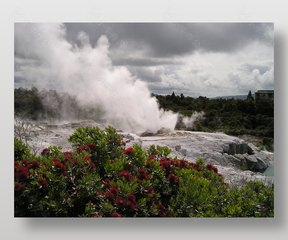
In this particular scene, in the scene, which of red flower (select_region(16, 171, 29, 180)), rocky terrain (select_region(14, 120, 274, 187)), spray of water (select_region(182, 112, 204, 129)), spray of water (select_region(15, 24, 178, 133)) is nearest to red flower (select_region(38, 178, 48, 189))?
red flower (select_region(16, 171, 29, 180))

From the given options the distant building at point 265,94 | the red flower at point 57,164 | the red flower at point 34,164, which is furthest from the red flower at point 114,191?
the distant building at point 265,94

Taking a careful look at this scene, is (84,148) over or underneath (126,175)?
over

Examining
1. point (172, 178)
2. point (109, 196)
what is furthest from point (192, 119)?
point (109, 196)

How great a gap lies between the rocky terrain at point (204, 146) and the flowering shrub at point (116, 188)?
1.20m

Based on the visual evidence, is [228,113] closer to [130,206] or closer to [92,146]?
[92,146]

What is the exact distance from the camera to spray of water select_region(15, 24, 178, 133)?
4.14 meters

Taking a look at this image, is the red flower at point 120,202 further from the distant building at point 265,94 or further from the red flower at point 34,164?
the distant building at point 265,94

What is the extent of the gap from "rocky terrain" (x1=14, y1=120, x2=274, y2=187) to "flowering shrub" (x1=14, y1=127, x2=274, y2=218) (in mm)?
1201

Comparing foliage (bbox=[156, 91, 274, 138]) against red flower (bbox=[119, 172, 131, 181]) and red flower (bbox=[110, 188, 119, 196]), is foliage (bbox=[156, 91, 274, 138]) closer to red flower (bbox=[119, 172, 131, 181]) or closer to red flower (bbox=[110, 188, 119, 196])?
red flower (bbox=[119, 172, 131, 181])

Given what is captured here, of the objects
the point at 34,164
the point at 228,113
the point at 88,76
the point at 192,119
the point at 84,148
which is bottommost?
the point at 34,164

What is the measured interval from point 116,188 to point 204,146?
10.0 feet

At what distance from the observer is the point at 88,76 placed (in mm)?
5352

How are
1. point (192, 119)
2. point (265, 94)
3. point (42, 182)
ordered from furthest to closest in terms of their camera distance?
point (192, 119) < point (265, 94) < point (42, 182)

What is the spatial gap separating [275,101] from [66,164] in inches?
122
